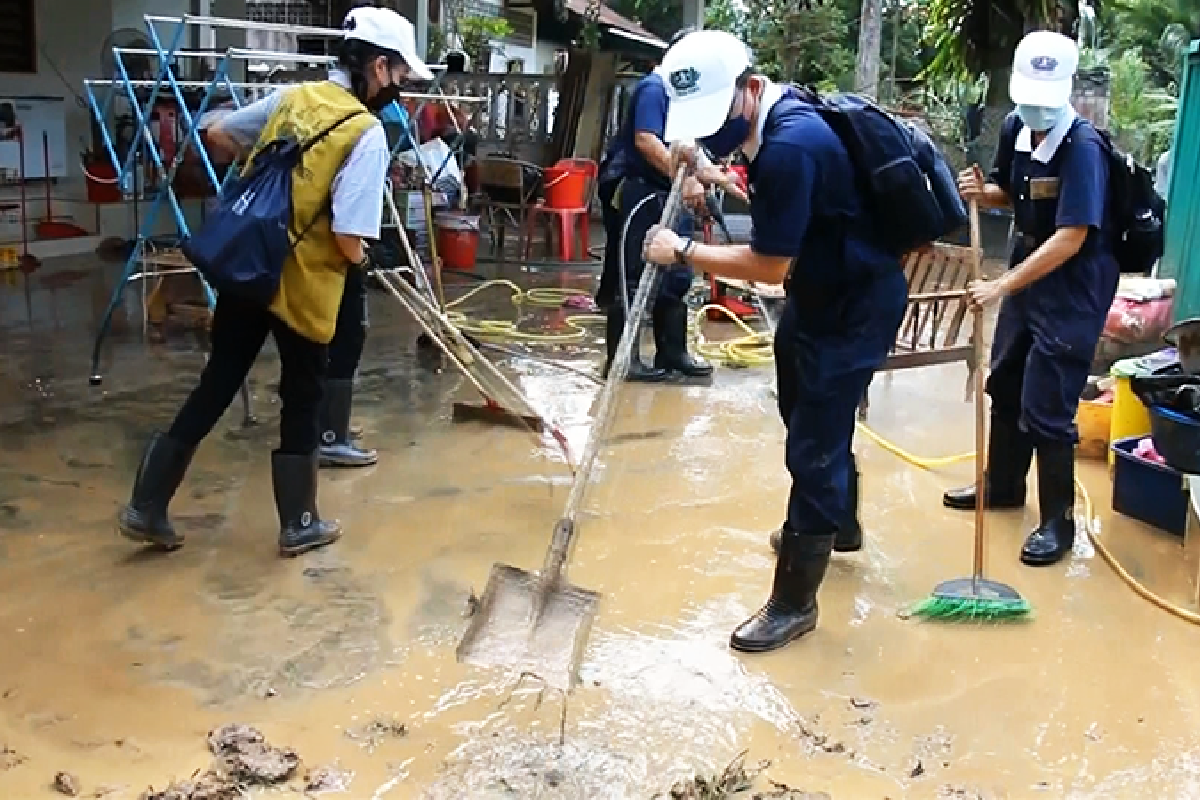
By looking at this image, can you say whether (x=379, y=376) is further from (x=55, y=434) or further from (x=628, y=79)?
(x=628, y=79)

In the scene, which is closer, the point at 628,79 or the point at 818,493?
the point at 818,493

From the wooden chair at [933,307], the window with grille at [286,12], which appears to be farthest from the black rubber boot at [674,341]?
the window with grille at [286,12]

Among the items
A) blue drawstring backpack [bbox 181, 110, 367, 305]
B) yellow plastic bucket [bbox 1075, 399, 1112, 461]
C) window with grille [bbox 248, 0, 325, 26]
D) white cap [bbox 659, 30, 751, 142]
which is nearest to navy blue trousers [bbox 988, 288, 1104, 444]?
yellow plastic bucket [bbox 1075, 399, 1112, 461]

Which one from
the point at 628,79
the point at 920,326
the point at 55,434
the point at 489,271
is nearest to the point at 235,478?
the point at 55,434

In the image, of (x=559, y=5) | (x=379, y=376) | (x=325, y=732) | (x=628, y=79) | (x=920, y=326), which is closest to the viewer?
(x=325, y=732)

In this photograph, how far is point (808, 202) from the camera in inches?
128

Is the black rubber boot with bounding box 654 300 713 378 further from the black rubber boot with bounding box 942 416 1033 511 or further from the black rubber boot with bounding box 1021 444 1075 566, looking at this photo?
the black rubber boot with bounding box 1021 444 1075 566

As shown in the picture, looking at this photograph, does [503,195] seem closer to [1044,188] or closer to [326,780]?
[1044,188]

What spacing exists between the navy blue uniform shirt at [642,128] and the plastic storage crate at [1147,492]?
2.43m

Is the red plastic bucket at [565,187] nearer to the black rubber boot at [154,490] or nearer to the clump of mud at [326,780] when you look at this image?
the black rubber boot at [154,490]

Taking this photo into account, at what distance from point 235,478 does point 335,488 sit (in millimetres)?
411

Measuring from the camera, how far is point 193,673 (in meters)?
3.42

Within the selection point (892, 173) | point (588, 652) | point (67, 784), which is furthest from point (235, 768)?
point (892, 173)

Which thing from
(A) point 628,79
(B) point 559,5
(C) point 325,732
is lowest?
(C) point 325,732
